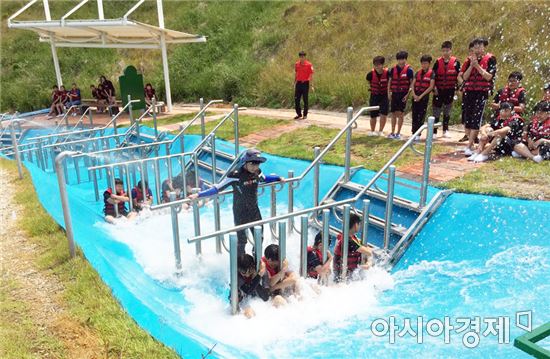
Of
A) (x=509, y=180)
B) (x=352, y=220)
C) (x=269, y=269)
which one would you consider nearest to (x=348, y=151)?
(x=352, y=220)

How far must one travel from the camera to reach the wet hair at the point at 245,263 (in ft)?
13.6

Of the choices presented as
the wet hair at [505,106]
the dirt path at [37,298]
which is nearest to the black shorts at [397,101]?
the wet hair at [505,106]

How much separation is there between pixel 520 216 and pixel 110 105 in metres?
12.7

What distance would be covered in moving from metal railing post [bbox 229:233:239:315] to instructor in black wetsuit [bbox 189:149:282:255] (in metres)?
0.91

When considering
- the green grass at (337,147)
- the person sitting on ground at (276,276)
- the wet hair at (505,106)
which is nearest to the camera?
the person sitting on ground at (276,276)

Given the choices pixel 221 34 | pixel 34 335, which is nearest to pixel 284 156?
pixel 34 335

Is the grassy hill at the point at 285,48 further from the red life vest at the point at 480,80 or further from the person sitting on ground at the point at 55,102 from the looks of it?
the person sitting on ground at the point at 55,102

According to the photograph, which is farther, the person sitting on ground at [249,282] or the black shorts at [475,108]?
the black shorts at [475,108]

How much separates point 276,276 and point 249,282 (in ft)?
0.90

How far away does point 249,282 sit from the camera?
426 cm

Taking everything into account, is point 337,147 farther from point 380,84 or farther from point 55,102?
point 55,102

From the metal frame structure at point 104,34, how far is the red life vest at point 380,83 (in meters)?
7.20

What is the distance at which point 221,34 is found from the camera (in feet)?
65.5

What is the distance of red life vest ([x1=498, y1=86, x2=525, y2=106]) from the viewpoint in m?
6.89
